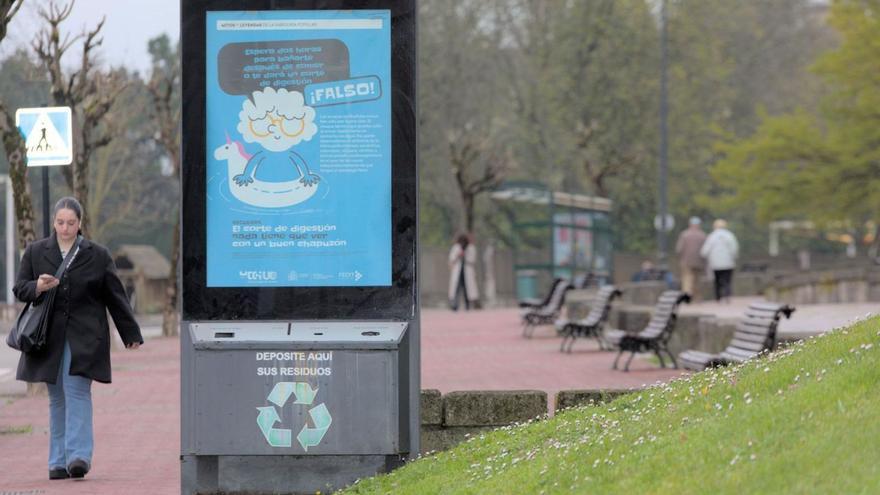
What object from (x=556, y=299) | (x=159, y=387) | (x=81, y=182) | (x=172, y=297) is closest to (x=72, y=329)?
(x=159, y=387)

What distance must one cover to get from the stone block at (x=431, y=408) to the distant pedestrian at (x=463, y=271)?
29713mm

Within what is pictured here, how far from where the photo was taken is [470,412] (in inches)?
412

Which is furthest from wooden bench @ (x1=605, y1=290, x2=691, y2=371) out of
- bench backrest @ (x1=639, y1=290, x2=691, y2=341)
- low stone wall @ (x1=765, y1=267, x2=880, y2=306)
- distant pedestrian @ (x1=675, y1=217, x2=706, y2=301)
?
low stone wall @ (x1=765, y1=267, x2=880, y2=306)

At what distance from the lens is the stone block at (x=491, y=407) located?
411 inches

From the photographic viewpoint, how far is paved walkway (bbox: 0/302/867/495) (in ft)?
35.8

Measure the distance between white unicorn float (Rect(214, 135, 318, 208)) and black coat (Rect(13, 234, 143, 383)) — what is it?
63.1 inches

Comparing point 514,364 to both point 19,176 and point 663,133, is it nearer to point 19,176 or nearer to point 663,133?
point 19,176

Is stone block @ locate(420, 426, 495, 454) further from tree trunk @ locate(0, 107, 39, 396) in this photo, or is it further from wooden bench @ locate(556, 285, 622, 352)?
wooden bench @ locate(556, 285, 622, 352)

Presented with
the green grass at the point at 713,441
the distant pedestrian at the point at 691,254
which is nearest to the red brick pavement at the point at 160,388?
the green grass at the point at 713,441

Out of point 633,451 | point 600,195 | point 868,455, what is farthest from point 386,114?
point 600,195

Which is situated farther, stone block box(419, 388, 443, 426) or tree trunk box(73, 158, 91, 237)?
tree trunk box(73, 158, 91, 237)

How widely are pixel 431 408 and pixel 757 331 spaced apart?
5.09m

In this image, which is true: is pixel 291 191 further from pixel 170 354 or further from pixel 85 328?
pixel 170 354

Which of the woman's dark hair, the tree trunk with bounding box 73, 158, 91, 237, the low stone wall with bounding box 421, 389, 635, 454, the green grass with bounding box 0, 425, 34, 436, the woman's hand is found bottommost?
the green grass with bounding box 0, 425, 34, 436
